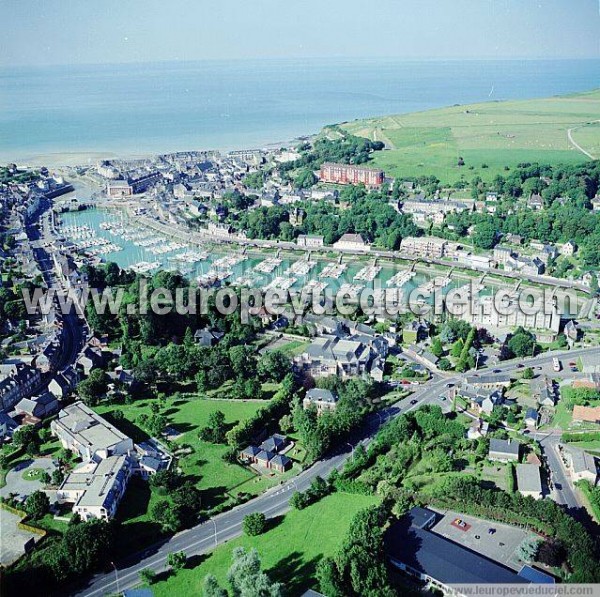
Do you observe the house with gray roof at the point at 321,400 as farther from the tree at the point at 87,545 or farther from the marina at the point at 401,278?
the marina at the point at 401,278

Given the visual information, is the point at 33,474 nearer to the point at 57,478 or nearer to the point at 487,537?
the point at 57,478

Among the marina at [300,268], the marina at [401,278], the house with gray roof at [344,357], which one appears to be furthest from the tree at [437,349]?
the marina at [300,268]

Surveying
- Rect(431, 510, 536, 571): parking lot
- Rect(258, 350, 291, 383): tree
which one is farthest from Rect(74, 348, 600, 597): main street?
Rect(258, 350, 291, 383): tree

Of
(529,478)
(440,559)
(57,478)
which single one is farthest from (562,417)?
(57,478)

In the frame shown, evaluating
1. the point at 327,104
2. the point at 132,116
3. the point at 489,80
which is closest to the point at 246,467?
the point at 132,116

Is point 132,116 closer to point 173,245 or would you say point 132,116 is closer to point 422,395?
→ point 173,245

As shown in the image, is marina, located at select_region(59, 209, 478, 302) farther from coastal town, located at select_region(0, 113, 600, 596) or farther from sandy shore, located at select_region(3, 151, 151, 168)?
sandy shore, located at select_region(3, 151, 151, 168)
